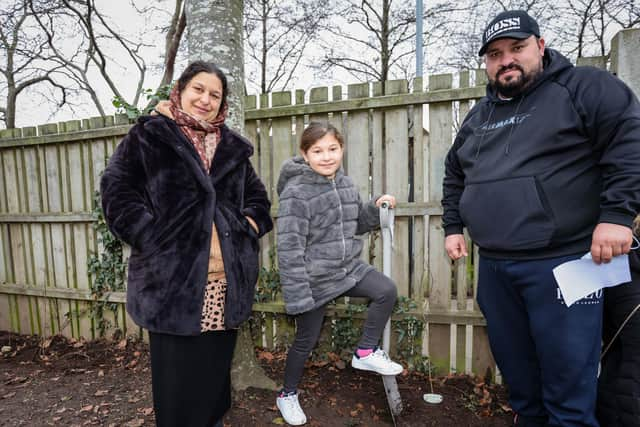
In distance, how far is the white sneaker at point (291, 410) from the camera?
7.45ft

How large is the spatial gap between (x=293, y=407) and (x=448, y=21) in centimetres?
909

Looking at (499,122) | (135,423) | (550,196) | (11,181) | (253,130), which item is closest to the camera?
(550,196)

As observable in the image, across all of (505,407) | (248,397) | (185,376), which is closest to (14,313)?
(248,397)

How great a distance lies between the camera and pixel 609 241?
1.48m

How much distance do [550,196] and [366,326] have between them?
4.01ft

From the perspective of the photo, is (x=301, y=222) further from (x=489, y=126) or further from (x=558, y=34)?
(x=558, y=34)

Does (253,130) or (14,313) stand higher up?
(253,130)

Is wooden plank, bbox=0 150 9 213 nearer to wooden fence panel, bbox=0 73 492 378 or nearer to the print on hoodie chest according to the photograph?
wooden fence panel, bbox=0 73 492 378

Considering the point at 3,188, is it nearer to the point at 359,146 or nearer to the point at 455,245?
the point at 359,146

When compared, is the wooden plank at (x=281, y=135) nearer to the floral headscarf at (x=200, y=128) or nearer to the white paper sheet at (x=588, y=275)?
the floral headscarf at (x=200, y=128)

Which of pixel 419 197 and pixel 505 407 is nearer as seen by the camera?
pixel 505 407

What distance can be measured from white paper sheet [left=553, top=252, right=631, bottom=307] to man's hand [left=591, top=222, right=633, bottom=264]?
0.05 metres

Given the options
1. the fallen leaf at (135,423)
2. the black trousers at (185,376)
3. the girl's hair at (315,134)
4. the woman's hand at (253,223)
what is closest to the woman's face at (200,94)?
the woman's hand at (253,223)

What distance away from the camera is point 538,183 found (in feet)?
5.28
